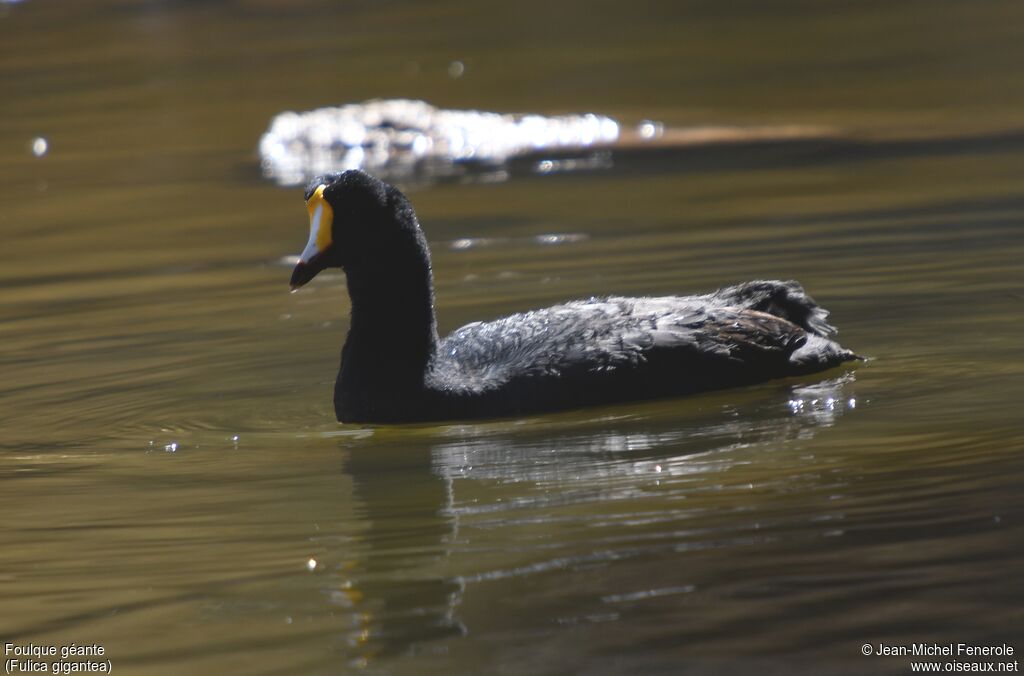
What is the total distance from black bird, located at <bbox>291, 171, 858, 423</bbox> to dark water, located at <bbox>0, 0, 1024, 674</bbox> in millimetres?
115

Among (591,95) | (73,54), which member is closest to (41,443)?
(591,95)

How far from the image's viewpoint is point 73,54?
84.9ft

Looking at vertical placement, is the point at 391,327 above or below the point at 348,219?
below

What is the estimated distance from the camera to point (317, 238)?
6777 mm

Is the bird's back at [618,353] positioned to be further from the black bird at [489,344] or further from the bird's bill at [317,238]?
the bird's bill at [317,238]

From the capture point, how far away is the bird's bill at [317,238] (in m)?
6.74

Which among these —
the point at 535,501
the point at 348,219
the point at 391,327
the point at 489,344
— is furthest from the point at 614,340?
the point at 535,501
